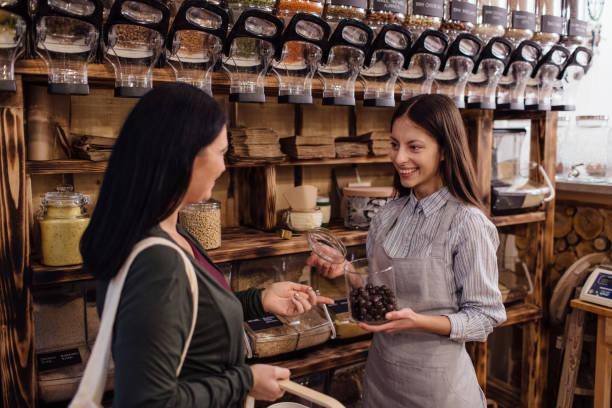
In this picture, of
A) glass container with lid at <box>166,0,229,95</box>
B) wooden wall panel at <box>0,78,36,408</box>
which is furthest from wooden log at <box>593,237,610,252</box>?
wooden wall panel at <box>0,78,36,408</box>

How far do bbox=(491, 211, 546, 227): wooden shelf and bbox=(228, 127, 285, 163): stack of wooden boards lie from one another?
3.47 ft

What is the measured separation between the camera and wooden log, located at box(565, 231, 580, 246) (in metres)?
2.74

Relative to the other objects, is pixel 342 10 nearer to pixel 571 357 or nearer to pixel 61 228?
pixel 61 228

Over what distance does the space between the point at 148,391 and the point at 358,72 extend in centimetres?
126

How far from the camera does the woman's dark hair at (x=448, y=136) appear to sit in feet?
4.95

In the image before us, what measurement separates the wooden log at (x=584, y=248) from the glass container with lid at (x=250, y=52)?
1902 mm

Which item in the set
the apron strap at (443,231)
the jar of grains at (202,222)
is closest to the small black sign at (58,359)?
the jar of grains at (202,222)

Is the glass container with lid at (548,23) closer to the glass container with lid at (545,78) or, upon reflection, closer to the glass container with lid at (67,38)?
the glass container with lid at (545,78)

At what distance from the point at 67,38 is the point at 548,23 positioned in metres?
1.74

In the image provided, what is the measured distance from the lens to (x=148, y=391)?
0.89m

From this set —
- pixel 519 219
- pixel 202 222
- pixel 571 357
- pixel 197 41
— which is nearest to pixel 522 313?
pixel 571 357

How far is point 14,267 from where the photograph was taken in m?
1.44

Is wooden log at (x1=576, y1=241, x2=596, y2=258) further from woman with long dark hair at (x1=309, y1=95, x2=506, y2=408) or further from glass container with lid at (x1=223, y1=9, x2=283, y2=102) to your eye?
glass container with lid at (x1=223, y1=9, x2=283, y2=102)

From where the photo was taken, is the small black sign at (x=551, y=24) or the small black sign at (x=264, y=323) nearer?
the small black sign at (x=264, y=323)
